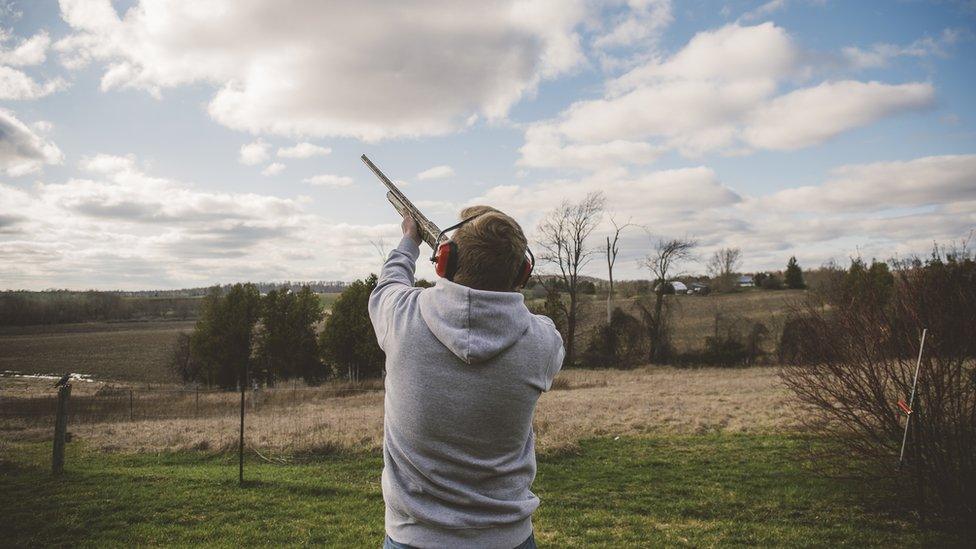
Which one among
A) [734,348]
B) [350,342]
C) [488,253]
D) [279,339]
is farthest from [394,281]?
[734,348]

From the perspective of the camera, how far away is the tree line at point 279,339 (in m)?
32.8

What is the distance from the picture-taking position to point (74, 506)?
773cm

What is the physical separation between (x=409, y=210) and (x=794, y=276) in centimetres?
7048

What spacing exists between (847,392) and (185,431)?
53.5 feet

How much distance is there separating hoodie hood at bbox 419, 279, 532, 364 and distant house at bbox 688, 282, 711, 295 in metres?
64.8

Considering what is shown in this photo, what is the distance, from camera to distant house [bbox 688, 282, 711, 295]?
6088 centimetres

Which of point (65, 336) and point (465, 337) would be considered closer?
point (465, 337)

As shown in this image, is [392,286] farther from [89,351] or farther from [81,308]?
[81,308]

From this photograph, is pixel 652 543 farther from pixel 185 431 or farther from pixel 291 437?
pixel 185 431

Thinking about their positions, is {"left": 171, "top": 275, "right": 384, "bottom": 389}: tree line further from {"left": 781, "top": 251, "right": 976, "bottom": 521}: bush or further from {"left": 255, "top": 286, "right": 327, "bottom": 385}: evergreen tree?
{"left": 781, "top": 251, "right": 976, "bottom": 521}: bush

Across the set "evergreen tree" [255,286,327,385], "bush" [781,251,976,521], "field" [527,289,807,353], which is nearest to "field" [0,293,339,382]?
"evergreen tree" [255,286,327,385]

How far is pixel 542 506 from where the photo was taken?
805cm

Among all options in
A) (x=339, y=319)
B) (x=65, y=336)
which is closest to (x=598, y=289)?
(x=339, y=319)

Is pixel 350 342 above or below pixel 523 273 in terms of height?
below
